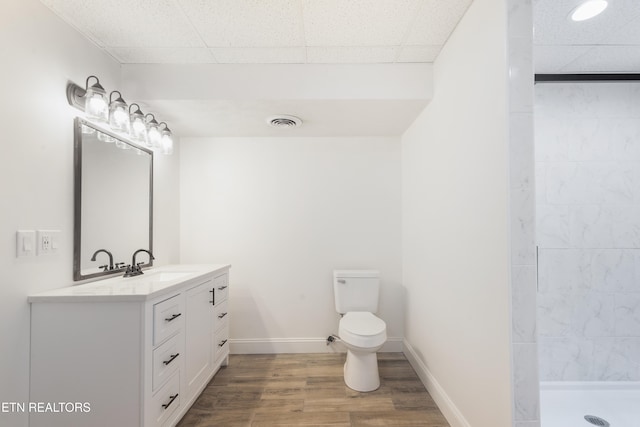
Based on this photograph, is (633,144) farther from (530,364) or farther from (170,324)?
(170,324)

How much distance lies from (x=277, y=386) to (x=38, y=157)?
2032mm

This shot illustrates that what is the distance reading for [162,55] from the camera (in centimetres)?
186

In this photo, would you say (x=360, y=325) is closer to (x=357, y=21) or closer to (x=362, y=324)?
(x=362, y=324)

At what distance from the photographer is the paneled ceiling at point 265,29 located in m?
1.44

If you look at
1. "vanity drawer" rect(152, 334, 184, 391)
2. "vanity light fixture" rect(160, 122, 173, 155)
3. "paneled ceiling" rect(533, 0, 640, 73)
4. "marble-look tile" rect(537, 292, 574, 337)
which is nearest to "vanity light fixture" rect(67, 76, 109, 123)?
"vanity light fixture" rect(160, 122, 173, 155)

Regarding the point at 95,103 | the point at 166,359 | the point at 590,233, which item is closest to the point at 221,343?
the point at 166,359

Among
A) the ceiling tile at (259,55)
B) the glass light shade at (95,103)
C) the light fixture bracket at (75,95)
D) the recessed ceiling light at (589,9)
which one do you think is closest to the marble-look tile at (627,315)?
the recessed ceiling light at (589,9)

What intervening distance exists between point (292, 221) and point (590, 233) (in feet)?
7.67

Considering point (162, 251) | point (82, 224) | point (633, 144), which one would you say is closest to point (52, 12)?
point (82, 224)

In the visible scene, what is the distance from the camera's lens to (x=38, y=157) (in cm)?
135

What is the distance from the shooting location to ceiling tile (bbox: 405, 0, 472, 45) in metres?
1.43

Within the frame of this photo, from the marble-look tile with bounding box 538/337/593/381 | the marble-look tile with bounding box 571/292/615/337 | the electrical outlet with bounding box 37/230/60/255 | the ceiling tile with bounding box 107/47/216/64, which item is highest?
the ceiling tile with bounding box 107/47/216/64

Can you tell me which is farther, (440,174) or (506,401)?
(440,174)

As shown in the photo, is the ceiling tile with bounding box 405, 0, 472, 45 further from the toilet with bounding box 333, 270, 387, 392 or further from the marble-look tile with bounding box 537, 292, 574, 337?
the marble-look tile with bounding box 537, 292, 574, 337
